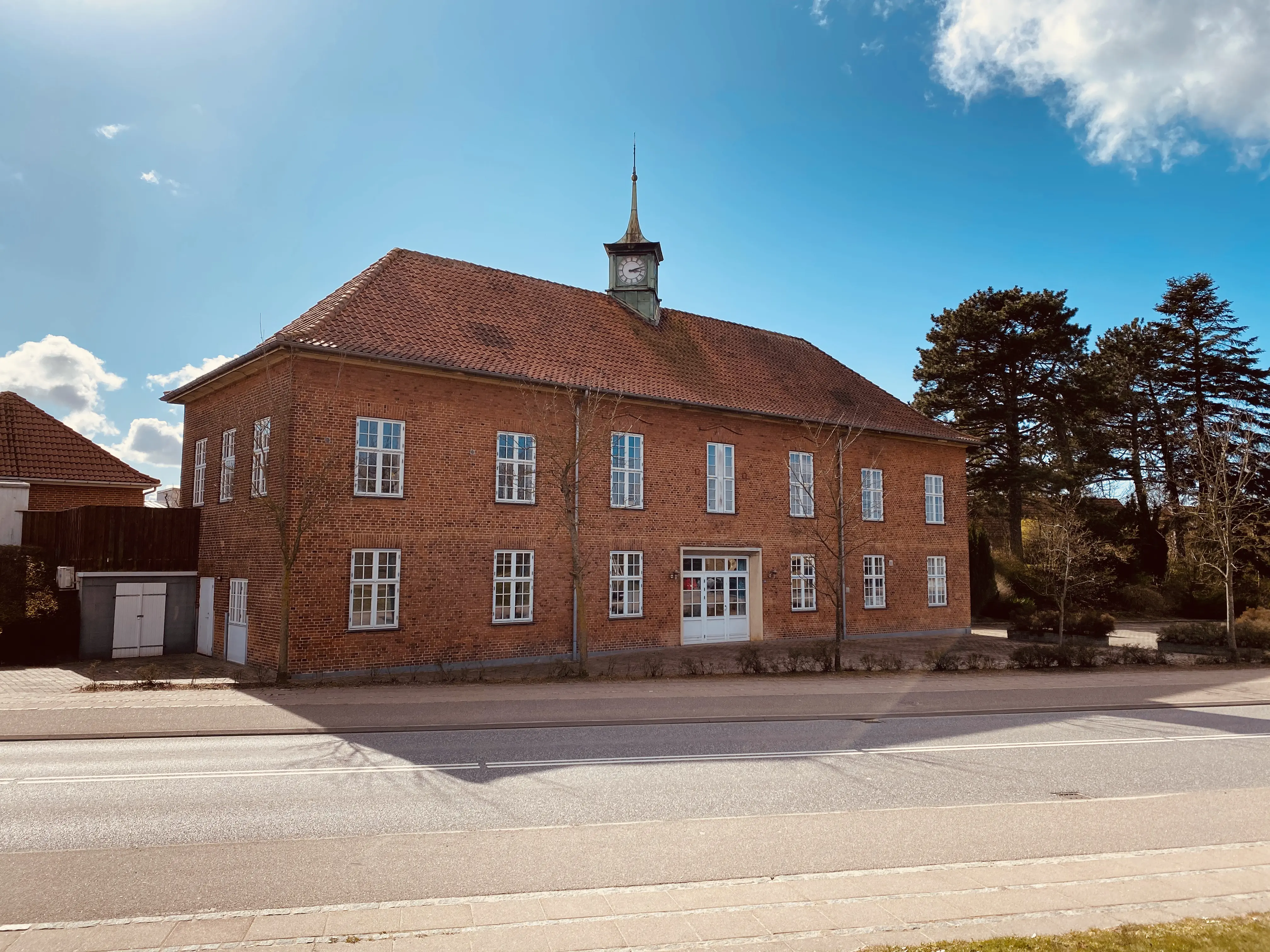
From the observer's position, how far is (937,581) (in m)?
29.9

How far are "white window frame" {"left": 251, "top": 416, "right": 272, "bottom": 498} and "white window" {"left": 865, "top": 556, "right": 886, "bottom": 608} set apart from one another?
60.9ft

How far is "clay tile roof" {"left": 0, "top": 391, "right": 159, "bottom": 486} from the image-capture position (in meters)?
26.4

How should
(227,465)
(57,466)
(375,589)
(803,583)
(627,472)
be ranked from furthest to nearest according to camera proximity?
(57,466) < (803,583) < (627,472) < (227,465) < (375,589)

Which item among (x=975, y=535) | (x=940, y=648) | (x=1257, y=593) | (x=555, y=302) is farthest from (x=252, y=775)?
(x=1257, y=593)

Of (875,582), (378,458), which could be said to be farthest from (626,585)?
(875,582)

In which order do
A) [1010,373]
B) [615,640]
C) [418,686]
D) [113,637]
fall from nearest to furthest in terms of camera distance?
[418,686] < [113,637] < [615,640] < [1010,373]

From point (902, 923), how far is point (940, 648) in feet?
67.0

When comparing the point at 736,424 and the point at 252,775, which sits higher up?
the point at 736,424

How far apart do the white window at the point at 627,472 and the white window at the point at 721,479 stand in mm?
2424

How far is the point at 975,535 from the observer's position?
118 feet

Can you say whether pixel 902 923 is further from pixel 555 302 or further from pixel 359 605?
pixel 555 302

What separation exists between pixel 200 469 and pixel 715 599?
49.5ft

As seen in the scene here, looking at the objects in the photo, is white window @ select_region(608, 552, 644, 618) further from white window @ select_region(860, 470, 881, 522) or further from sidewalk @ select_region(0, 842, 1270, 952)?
sidewalk @ select_region(0, 842, 1270, 952)

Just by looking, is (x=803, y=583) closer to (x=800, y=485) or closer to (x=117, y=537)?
(x=800, y=485)
